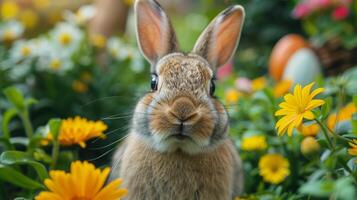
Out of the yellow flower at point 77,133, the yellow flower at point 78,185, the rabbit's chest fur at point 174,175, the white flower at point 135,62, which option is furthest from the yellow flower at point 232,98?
the yellow flower at point 78,185

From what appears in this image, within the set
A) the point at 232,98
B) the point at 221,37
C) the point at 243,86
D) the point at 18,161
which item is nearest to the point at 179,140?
the point at 18,161

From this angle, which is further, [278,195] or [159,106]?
[278,195]

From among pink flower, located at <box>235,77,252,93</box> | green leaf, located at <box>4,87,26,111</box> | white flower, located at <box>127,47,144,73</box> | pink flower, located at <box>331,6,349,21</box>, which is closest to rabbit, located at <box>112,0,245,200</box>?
green leaf, located at <box>4,87,26,111</box>

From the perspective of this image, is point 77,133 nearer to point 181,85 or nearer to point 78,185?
point 181,85

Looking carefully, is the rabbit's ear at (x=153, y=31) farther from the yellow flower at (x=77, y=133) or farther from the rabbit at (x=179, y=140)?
the yellow flower at (x=77, y=133)

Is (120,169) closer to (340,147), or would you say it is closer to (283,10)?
(340,147)

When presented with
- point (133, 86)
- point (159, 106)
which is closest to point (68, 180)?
point (159, 106)
